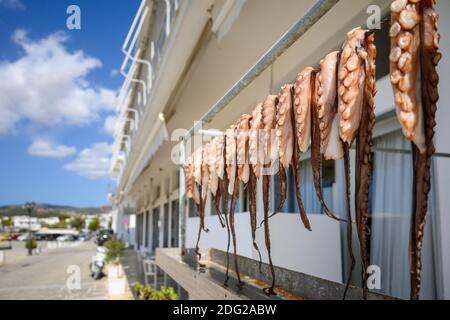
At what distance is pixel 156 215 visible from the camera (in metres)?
17.5

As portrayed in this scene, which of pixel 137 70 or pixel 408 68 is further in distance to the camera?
pixel 137 70

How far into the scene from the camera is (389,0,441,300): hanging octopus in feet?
1.93

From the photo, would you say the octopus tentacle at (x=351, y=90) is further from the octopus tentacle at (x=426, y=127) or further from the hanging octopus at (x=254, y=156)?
the hanging octopus at (x=254, y=156)

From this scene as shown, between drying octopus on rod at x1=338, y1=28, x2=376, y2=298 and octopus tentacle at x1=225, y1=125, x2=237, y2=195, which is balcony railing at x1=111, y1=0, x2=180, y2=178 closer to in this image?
octopus tentacle at x1=225, y1=125, x2=237, y2=195

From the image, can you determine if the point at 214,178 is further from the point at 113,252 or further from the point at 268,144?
the point at 113,252

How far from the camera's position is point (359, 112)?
2.40 ft

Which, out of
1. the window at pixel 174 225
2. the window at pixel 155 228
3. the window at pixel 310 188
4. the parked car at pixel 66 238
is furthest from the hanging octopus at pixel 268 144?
the parked car at pixel 66 238

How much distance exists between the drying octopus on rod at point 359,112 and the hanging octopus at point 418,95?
0.37 ft

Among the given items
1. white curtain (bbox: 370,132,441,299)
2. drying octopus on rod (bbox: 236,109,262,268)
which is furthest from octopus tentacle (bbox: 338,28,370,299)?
white curtain (bbox: 370,132,441,299)

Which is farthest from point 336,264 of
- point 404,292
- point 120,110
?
point 120,110

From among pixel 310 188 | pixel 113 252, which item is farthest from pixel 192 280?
pixel 113 252

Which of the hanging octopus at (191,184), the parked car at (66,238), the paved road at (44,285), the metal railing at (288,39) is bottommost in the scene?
the parked car at (66,238)

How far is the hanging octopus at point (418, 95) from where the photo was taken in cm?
59

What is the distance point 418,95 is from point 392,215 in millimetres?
2454
